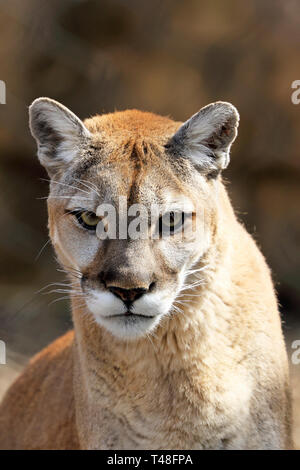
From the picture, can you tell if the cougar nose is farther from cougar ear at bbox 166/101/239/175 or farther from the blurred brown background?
the blurred brown background

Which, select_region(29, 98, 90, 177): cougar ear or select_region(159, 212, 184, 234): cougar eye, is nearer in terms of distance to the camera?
select_region(159, 212, 184, 234): cougar eye

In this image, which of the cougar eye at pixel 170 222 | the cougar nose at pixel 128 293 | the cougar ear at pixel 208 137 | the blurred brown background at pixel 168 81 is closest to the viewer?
the cougar nose at pixel 128 293

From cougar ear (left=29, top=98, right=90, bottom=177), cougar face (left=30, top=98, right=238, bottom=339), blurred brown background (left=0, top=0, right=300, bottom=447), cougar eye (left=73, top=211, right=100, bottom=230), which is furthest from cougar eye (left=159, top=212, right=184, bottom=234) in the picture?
blurred brown background (left=0, top=0, right=300, bottom=447)

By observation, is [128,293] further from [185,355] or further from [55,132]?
[55,132]

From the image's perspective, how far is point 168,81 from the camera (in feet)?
24.2

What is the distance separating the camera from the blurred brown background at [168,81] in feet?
23.5

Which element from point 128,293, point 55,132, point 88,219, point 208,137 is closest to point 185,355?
point 128,293

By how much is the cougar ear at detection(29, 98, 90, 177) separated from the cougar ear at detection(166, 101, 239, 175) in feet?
1.46

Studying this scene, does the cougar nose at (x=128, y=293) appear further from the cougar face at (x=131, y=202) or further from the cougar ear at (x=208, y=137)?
the cougar ear at (x=208, y=137)

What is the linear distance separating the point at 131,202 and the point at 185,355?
0.78 m

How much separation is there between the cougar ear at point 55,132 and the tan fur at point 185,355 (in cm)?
10

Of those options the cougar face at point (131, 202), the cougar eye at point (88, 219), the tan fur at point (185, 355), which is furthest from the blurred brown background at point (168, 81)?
the cougar eye at point (88, 219)

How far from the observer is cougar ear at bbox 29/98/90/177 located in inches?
132

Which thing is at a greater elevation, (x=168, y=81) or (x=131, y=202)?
(x=168, y=81)
